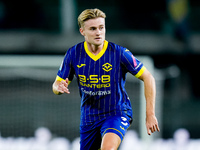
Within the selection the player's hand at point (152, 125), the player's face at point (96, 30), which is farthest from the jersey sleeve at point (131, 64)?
Answer: the player's hand at point (152, 125)

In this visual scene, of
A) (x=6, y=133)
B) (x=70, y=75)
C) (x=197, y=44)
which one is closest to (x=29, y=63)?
(x=6, y=133)

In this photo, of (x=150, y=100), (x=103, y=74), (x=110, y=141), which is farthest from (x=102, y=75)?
(x=110, y=141)

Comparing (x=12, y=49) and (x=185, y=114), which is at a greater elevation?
(x=12, y=49)

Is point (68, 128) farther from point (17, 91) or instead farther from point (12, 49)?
point (12, 49)

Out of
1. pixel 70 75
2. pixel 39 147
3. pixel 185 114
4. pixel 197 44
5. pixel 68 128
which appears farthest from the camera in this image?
pixel 197 44

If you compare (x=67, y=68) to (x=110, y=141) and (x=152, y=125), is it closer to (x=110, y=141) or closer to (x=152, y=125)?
(x=110, y=141)

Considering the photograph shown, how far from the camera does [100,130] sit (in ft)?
13.4

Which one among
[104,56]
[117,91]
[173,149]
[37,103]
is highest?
[104,56]

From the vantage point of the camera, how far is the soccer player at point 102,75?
3.88 metres

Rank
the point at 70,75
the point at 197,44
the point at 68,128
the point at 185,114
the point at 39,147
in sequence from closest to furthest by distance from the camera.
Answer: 1. the point at 70,75
2. the point at 39,147
3. the point at 68,128
4. the point at 185,114
5. the point at 197,44

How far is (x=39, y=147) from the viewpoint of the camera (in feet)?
26.2

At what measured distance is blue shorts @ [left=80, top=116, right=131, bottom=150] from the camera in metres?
3.88

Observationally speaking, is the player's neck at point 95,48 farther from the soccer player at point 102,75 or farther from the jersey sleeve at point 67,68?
the jersey sleeve at point 67,68

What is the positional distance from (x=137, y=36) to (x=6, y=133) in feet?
21.4
